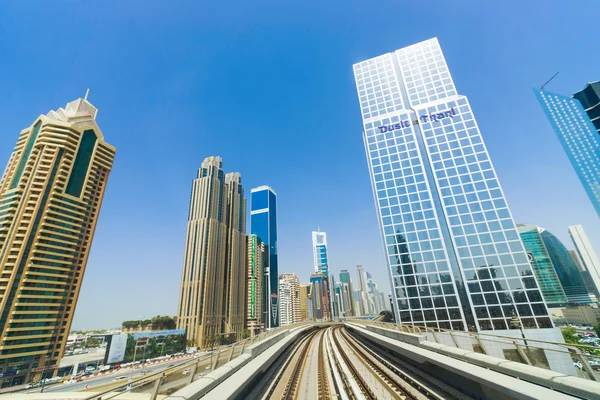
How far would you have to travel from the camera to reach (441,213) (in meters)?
43.5

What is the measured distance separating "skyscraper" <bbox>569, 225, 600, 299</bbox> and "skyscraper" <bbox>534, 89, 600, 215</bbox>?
134 ft

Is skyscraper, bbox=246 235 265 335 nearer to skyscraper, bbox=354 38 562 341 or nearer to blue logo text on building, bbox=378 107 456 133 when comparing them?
skyscraper, bbox=354 38 562 341

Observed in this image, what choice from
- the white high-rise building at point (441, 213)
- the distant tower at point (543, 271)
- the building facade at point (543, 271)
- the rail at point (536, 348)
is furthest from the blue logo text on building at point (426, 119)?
the distant tower at point (543, 271)

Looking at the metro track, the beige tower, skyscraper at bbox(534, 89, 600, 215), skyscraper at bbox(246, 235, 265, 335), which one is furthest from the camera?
skyscraper at bbox(246, 235, 265, 335)

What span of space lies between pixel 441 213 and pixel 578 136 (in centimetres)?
14737

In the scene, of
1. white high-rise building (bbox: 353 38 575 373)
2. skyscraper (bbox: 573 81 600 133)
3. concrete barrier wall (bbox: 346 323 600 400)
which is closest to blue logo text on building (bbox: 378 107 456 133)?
white high-rise building (bbox: 353 38 575 373)

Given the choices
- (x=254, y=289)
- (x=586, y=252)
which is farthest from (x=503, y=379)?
(x=586, y=252)

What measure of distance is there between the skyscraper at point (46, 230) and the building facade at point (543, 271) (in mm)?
205555

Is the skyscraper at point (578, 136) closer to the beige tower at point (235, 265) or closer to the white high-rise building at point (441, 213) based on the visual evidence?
the white high-rise building at point (441, 213)

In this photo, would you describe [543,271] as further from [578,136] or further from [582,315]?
[578,136]

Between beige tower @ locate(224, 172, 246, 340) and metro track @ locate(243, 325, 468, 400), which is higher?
beige tower @ locate(224, 172, 246, 340)

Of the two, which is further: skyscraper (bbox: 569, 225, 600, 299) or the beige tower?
skyscraper (bbox: 569, 225, 600, 299)

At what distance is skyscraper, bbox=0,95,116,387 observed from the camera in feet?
197

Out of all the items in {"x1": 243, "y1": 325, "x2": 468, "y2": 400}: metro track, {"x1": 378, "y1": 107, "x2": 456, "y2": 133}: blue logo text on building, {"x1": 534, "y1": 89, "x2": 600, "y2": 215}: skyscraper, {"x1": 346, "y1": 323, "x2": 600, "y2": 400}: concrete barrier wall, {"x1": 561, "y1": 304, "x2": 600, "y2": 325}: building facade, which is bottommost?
{"x1": 561, "y1": 304, "x2": 600, "y2": 325}: building facade
